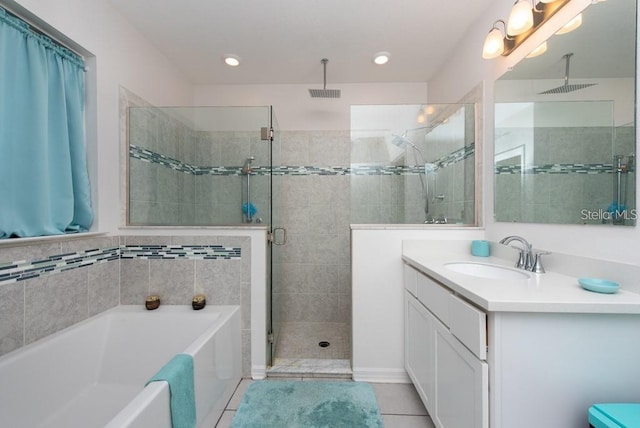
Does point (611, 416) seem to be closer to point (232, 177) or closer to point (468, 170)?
point (468, 170)

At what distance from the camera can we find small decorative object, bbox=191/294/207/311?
175 cm

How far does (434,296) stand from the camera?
4.19ft

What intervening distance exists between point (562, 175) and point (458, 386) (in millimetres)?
1093

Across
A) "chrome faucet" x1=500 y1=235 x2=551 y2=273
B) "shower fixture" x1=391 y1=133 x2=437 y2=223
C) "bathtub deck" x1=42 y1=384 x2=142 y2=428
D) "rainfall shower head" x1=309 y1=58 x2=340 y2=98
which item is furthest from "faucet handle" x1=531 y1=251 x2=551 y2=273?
"bathtub deck" x1=42 y1=384 x2=142 y2=428

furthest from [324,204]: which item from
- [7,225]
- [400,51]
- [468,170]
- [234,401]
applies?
[7,225]

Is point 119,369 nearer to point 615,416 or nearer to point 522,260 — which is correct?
point 615,416

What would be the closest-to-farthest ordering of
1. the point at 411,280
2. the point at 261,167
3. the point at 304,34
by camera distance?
the point at 411,280 < the point at 304,34 < the point at 261,167

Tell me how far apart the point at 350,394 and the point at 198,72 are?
3.10 metres

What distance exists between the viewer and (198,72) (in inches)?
102

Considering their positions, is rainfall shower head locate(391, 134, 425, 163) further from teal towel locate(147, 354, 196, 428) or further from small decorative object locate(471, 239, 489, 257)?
teal towel locate(147, 354, 196, 428)

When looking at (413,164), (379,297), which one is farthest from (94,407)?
(413,164)

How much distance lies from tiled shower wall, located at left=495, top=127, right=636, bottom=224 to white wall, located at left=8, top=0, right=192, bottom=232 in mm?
2598

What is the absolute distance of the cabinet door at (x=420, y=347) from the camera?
4.33 ft

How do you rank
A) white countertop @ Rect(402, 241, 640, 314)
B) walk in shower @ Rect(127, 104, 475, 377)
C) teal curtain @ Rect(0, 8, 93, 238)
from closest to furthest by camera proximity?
white countertop @ Rect(402, 241, 640, 314), teal curtain @ Rect(0, 8, 93, 238), walk in shower @ Rect(127, 104, 475, 377)
